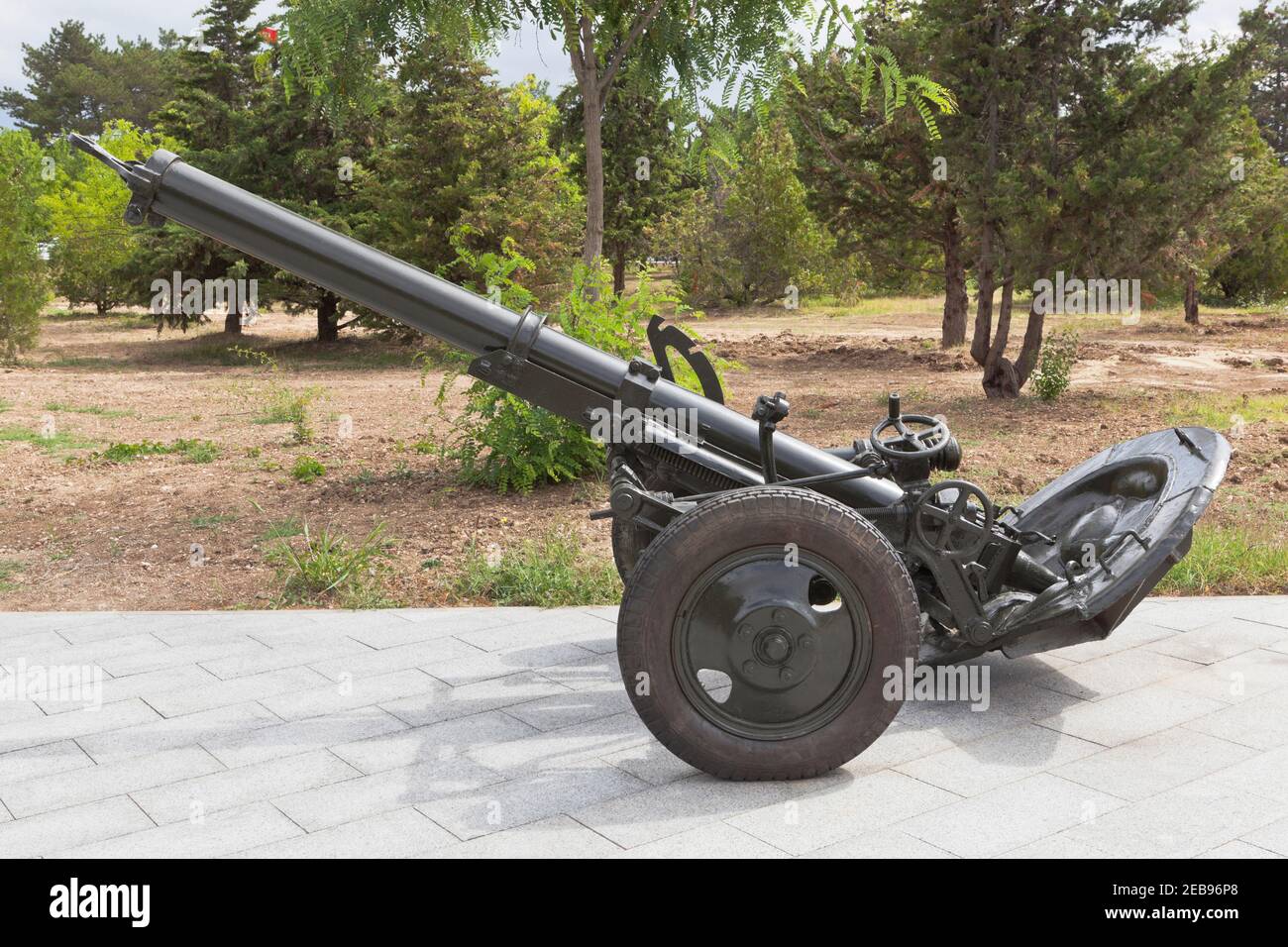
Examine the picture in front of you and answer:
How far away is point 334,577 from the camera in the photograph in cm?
644

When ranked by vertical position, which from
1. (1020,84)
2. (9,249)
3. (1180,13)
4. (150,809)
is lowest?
(150,809)

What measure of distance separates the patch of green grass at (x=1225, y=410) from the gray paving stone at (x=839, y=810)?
9292mm

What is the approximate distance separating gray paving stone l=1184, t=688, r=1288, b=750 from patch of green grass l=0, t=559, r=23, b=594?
20.3ft

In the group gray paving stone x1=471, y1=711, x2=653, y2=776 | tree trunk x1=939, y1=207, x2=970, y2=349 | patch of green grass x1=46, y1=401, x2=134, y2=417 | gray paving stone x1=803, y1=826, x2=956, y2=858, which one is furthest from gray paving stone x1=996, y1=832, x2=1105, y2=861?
tree trunk x1=939, y1=207, x2=970, y2=349

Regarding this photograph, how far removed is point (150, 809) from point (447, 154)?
703 inches

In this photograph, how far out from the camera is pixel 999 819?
3400mm

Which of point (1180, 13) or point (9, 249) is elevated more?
point (1180, 13)

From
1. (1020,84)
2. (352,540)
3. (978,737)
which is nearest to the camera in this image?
(978,737)

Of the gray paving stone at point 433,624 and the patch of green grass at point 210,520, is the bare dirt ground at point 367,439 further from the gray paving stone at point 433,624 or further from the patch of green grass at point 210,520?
the gray paving stone at point 433,624

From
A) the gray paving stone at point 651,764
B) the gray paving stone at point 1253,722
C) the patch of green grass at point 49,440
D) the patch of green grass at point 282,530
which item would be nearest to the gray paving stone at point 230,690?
the gray paving stone at point 651,764

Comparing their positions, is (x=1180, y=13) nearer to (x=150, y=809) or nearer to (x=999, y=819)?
(x=999, y=819)

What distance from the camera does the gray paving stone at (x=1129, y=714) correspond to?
411 cm

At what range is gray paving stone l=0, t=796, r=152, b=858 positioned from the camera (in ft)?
10.8

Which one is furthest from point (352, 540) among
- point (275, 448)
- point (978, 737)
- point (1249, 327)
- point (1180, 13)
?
point (1249, 327)
